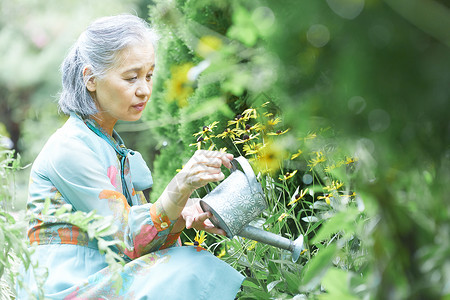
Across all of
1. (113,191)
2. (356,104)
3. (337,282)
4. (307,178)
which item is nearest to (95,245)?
(113,191)

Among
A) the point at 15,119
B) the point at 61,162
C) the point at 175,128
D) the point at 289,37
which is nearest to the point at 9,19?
the point at 15,119

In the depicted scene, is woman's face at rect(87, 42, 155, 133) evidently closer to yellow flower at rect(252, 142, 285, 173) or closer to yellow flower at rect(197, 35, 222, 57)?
yellow flower at rect(252, 142, 285, 173)

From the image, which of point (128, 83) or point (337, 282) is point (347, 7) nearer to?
point (337, 282)

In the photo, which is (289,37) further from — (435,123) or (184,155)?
(184,155)

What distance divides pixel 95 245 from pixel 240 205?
0.49 m

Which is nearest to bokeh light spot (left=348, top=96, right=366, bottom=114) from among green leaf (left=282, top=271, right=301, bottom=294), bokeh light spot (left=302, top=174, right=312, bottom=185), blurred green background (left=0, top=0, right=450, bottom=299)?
blurred green background (left=0, top=0, right=450, bottom=299)

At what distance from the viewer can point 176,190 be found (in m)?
1.46

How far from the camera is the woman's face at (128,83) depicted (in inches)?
69.6

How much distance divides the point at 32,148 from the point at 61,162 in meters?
4.99

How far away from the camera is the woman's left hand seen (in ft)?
5.17

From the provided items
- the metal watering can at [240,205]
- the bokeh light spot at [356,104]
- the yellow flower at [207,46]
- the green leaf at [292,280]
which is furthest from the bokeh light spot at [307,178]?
the bokeh light spot at [356,104]

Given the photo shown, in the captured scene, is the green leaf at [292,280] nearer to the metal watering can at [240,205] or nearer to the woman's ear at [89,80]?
the metal watering can at [240,205]

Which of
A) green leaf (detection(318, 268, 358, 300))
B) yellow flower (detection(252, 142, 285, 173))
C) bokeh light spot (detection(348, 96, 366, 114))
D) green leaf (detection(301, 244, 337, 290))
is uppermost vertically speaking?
bokeh light spot (detection(348, 96, 366, 114))

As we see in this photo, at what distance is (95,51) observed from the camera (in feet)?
5.89
